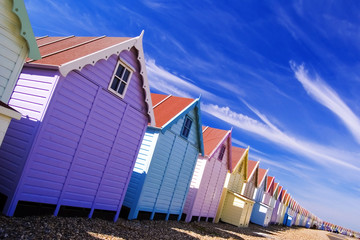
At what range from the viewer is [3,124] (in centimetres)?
702

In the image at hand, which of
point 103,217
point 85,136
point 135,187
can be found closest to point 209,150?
point 135,187

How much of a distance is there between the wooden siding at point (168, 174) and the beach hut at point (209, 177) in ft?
6.83

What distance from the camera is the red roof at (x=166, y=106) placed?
55.5 feet

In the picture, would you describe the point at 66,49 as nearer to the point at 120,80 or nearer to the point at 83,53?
the point at 83,53

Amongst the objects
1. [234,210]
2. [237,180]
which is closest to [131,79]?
[234,210]

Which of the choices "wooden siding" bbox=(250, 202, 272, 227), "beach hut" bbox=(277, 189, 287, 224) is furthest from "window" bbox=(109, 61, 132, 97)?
"beach hut" bbox=(277, 189, 287, 224)

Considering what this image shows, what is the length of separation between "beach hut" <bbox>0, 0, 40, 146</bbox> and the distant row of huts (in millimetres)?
26

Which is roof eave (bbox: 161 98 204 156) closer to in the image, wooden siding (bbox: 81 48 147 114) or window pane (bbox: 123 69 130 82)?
wooden siding (bbox: 81 48 147 114)

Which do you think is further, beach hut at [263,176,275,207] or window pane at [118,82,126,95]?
beach hut at [263,176,275,207]

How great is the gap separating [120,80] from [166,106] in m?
7.00

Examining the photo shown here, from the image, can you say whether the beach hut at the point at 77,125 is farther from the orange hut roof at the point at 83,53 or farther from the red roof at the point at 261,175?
the red roof at the point at 261,175

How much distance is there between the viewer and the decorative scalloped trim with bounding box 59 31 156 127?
9.57 metres

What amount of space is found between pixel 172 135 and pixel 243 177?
723 inches

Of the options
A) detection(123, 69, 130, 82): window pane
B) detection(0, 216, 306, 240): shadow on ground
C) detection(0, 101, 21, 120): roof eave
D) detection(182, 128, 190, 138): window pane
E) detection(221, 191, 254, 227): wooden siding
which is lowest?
detection(0, 216, 306, 240): shadow on ground
